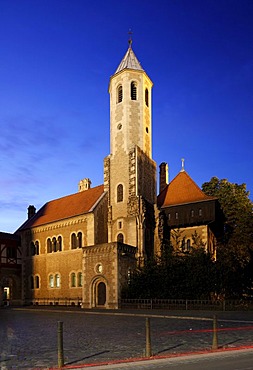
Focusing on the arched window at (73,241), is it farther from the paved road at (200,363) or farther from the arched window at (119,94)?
the paved road at (200,363)

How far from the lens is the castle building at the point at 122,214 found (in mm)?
41281

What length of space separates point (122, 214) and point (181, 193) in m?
7.70

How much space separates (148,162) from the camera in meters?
45.0

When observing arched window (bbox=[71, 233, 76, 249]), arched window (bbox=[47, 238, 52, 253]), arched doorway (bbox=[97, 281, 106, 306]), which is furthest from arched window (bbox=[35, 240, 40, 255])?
arched doorway (bbox=[97, 281, 106, 306])

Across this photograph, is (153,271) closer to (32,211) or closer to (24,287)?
(24,287)

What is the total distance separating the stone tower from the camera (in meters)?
41.2

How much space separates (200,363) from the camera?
9.95m

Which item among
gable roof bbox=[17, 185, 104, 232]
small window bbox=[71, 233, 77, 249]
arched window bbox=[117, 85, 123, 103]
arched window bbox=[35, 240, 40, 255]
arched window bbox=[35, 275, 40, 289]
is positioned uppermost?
arched window bbox=[117, 85, 123, 103]

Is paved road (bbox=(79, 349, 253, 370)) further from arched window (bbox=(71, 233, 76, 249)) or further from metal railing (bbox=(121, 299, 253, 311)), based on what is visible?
arched window (bbox=(71, 233, 76, 249))

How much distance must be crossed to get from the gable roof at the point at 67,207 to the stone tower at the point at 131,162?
239cm

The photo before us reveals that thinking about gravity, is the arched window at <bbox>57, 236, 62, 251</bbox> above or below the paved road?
above

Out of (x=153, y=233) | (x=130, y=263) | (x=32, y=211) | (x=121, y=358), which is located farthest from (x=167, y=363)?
(x=32, y=211)

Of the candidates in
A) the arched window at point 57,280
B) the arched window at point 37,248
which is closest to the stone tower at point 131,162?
the arched window at point 57,280

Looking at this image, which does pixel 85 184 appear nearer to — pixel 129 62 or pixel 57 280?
pixel 57 280
